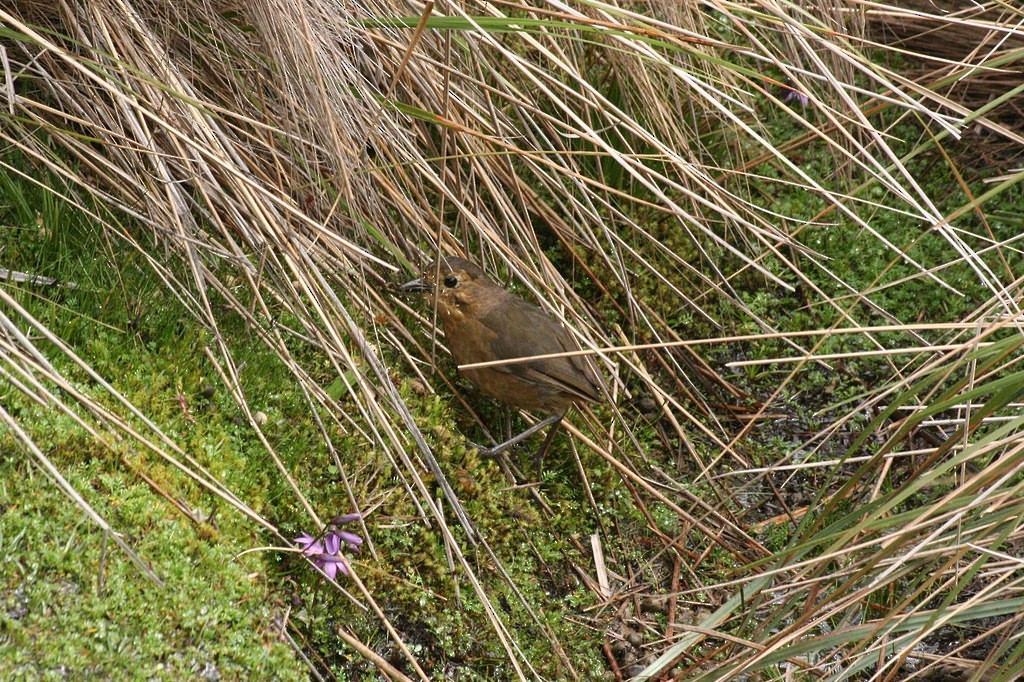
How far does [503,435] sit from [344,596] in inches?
48.9

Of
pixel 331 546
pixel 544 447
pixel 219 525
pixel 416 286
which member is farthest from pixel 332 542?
pixel 544 447

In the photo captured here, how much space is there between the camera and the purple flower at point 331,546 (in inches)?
125

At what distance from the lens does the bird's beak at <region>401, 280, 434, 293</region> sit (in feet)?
13.3

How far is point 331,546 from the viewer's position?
3229mm

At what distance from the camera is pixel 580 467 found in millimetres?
4344

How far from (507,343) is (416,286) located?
1.34 feet

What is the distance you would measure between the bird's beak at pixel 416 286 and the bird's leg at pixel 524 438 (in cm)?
58

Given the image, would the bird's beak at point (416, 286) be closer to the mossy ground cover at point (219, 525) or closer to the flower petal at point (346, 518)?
the mossy ground cover at point (219, 525)

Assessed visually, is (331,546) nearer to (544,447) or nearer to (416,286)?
(416,286)

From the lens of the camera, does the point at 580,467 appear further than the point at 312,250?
Yes

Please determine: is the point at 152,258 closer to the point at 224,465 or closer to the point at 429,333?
the point at 224,465

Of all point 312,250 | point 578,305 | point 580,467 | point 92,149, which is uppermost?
point 92,149

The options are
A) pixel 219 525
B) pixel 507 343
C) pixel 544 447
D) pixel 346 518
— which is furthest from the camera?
pixel 544 447

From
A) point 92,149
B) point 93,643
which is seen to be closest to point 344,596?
point 93,643
